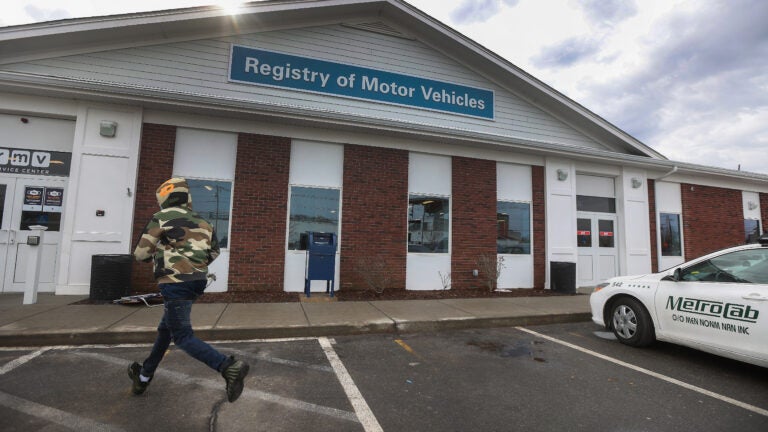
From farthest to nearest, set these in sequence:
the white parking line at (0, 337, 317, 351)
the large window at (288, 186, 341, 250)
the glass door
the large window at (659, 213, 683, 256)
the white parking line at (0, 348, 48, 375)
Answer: the large window at (659, 213, 683, 256) → the large window at (288, 186, 341, 250) → the glass door → the white parking line at (0, 337, 317, 351) → the white parking line at (0, 348, 48, 375)

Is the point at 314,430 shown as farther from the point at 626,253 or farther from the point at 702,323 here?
the point at 626,253

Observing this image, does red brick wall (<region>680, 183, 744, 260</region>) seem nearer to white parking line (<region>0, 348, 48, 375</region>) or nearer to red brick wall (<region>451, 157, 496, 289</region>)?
red brick wall (<region>451, 157, 496, 289</region>)

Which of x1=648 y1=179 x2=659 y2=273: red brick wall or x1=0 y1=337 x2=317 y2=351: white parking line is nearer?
x1=0 y1=337 x2=317 y2=351: white parking line

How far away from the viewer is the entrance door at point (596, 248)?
10.4 meters

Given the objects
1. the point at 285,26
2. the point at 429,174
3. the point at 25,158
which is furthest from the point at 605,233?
the point at 25,158

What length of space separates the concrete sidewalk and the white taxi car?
152cm

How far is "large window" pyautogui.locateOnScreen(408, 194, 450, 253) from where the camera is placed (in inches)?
348

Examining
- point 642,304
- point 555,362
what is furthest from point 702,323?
point 555,362

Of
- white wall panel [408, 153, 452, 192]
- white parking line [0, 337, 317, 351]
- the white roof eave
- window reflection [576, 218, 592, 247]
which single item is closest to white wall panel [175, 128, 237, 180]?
the white roof eave

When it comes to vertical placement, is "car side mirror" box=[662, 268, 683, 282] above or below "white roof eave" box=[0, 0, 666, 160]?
below

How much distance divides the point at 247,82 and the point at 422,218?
203 inches

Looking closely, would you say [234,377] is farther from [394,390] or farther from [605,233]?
[605,233]

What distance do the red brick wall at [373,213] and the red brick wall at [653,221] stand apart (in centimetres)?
787

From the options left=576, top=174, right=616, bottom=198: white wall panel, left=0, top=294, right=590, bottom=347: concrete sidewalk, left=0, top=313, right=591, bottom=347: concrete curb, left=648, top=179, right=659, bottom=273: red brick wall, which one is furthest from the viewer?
left=648, top=179, right=659, bottom=273: red brick wall
